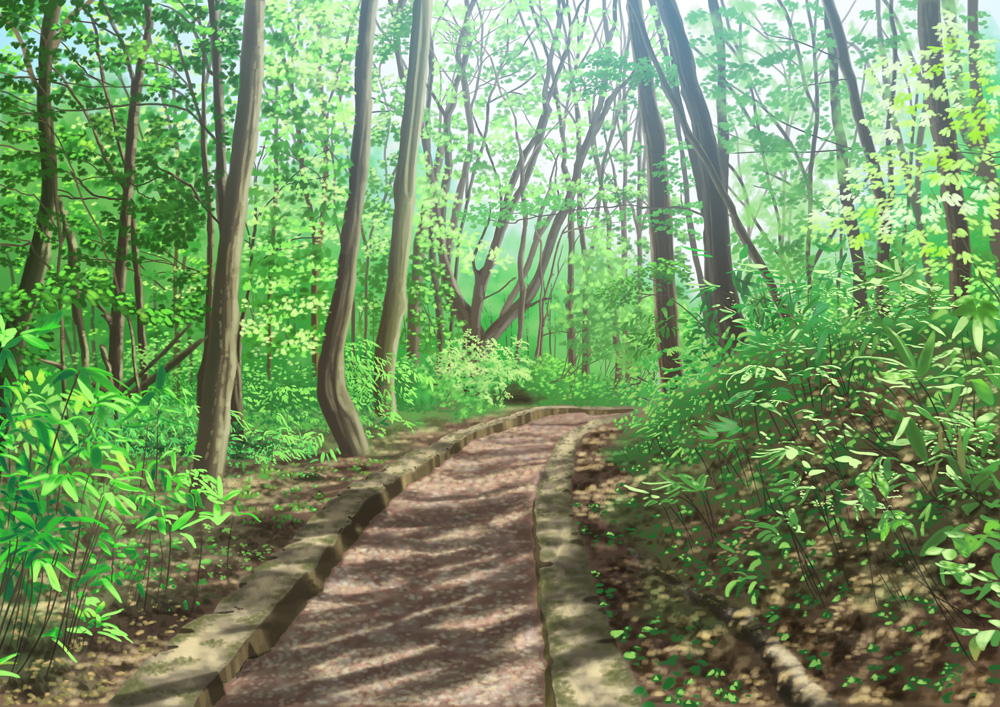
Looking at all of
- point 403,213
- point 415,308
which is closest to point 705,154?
point 403,213

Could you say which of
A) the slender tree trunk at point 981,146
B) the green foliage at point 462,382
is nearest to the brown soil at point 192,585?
the green foliage at point 462,382

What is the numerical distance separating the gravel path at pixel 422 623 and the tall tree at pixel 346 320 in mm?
1875

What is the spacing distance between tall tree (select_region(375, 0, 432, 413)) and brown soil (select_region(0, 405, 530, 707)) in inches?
91.5

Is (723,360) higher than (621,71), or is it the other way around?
(621,71)

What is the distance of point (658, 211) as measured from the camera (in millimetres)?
10531

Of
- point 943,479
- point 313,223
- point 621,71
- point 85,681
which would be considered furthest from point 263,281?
point 943,479

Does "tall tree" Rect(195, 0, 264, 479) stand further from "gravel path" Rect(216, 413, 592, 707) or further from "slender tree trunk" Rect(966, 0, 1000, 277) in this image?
"slender tree trunk" Rect(966, 0, 1000, 277)

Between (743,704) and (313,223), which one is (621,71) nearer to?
(313,223)

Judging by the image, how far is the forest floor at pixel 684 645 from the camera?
3.05m

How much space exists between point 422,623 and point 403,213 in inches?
282

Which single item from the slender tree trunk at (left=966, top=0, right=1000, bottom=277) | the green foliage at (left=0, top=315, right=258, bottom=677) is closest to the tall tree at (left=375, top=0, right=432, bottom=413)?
the green foliage at (left=0, top=315, right=258, bottom=677)

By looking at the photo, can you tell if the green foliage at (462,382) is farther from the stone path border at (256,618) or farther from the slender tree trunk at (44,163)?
the slender tree trunk at (44,163)

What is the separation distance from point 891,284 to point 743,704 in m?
3.04

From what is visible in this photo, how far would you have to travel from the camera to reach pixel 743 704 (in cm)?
318
